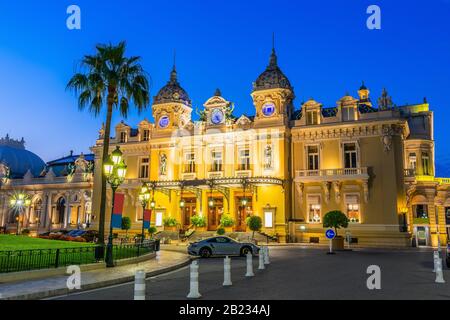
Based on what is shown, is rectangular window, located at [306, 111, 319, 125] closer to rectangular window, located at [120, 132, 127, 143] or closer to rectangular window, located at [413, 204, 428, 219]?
rectangular window, located at [413, 204, 428, 219]

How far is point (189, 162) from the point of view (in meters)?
46.8

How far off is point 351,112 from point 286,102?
6718 mm

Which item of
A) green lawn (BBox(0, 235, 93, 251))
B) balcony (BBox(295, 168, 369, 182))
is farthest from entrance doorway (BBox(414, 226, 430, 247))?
green lawn (BBox(0, 235, 93, 251))

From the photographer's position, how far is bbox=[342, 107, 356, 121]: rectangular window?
4088cm

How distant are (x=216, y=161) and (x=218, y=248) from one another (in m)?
20.6

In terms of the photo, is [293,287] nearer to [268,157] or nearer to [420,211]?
[268,157]

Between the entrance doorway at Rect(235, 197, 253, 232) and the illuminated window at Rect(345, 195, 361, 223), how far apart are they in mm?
9499

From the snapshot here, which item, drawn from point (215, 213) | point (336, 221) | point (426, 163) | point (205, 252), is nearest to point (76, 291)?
point (205, 252)

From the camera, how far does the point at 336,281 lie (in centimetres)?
1345

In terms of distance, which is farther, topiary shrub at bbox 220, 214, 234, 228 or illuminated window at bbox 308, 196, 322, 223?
illuminated window at bbox 308, 196, 322, 223

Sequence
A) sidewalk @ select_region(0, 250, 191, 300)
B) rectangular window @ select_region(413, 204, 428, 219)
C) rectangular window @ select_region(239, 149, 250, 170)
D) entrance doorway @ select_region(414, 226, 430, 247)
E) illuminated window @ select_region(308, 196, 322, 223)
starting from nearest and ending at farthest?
sidewalk @ select_region(0, 250, 191, 300), illuminated window @ select_region(308, 196, 322, 223), rectangular window @ select_region(239, 149, 250, 170), entrance doorway @ select_region(414, 226, 430, 247), rectangular window @ select_region(413, 204, 428, 219)
